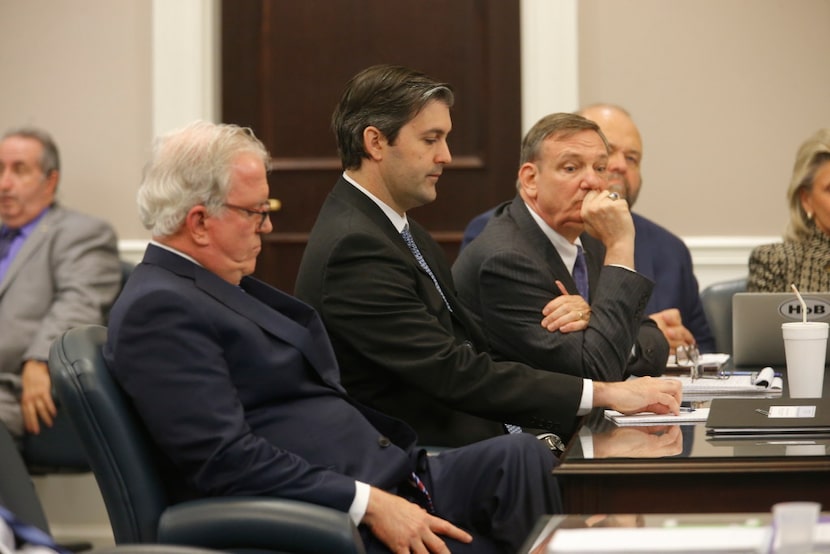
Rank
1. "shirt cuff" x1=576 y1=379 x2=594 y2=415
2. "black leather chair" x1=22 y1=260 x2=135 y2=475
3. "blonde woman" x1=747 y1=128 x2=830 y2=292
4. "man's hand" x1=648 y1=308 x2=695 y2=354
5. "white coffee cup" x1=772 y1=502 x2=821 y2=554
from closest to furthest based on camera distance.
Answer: "white coffee cup" x1=772 y1=502 x2=821 y2=554 → "shirt cuff" x1=576 y1=379 x2=594 y2=415 → "man's hand" x1=648 y1=308 x2=695 y2=354 → "blonde woman" x1=747 y1=128 x2=830 y2=292 → "black leather chair" x1=22 y1=260 x2=135 y2=475

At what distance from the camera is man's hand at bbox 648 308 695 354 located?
12.1 feet

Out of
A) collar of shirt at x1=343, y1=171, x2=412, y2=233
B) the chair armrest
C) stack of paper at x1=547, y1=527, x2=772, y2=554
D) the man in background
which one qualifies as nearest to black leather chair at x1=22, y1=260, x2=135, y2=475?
the man in background

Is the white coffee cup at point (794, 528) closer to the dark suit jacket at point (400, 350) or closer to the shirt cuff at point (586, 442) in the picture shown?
the shirt cuff at point (586, 442)

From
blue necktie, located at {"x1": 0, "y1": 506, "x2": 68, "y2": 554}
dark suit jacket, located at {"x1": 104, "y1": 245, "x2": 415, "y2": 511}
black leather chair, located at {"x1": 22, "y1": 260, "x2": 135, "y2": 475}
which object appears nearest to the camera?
blue necktie, located at {"x1": 0, "y1": 506, "x2": 68, "y2": 554}

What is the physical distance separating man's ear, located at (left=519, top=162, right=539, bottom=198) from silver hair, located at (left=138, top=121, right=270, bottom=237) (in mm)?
998

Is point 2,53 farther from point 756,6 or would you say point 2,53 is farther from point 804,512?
point 804,512

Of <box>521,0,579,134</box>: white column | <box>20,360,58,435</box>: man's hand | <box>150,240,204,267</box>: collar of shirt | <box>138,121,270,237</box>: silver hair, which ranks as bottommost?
<box>20,360,58,435</box>: man's hand

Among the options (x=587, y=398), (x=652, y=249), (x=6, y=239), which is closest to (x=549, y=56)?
(x=652, y=249)

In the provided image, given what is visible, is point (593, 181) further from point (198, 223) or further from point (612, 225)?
point (198, 223)

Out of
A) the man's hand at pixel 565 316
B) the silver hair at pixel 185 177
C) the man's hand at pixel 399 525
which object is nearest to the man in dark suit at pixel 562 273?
the man's hand at pixel 565 316

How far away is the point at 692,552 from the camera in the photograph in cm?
131

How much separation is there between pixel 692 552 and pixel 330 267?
1.56 metres

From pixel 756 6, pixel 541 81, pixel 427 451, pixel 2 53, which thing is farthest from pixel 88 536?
pixel 756 6

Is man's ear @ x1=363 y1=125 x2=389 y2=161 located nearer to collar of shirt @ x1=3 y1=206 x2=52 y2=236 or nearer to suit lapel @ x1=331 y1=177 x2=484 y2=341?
suit lapel @ x1=331 y1=177 x2=484 y2=341
